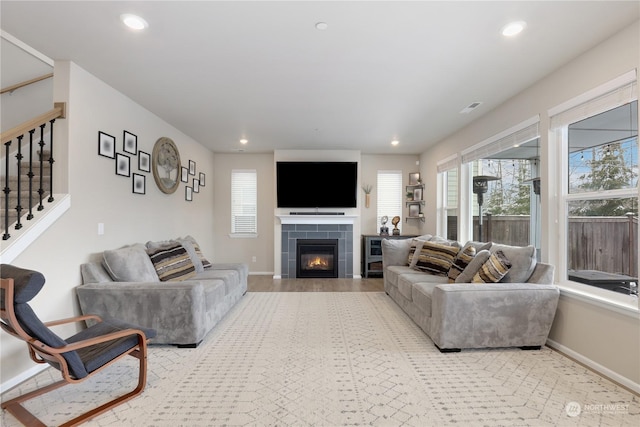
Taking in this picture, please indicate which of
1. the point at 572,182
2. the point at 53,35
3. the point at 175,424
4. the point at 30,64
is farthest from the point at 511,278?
the point at 30,64

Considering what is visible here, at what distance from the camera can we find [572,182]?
280cm

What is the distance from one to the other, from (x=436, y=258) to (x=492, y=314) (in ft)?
4.38

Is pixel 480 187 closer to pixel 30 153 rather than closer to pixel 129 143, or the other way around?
pixel 129 143

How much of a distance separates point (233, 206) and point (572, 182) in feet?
18.3

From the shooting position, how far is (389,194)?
6.64 metres

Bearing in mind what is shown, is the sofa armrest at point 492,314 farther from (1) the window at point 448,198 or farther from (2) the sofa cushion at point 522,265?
(1) the window at point 448,198

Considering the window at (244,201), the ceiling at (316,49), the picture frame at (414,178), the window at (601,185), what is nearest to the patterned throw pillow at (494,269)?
the window at (601,185)

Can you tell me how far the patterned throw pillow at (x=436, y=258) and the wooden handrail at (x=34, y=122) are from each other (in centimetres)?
414

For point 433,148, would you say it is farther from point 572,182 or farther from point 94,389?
point 94,389

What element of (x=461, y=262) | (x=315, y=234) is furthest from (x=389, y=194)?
(x=461, y=262)

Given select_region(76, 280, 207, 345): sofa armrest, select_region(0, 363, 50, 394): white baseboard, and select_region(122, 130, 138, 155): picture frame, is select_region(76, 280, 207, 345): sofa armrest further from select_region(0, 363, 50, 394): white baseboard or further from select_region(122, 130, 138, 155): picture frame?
select_region(122, 130, 138, 155): picture frame

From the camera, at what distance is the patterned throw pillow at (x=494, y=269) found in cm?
286

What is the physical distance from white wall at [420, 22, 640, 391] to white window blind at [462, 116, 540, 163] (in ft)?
0.26

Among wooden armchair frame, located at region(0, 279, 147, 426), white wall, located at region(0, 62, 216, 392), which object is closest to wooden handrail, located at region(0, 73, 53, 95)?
white wall, located at region(0, 62, 216, 392)
